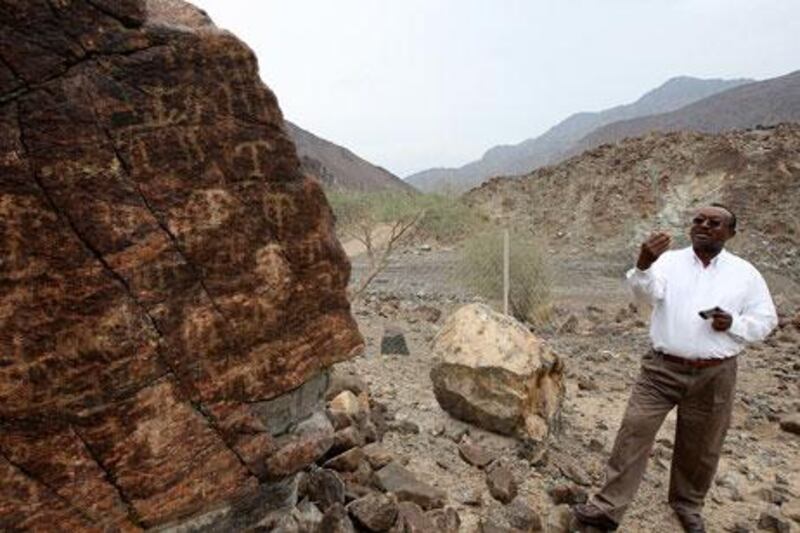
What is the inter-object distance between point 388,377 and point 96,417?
4285 mm

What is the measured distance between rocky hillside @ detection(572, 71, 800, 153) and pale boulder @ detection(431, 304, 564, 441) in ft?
191

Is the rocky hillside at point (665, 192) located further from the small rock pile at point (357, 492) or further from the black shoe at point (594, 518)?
the small rock pile at point (357, 492)

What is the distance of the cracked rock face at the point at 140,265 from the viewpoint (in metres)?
1.84

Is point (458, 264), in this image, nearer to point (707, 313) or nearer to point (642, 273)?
point (642, 273)

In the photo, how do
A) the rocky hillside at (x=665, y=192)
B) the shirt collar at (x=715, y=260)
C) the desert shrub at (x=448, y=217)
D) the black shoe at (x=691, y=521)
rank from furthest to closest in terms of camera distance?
1. the rocky hillside at (x=665, y=192)
2. the desert shrub at (x=448, y=217)
3. the black shoe at (x=691, y=521)
4. the shirt collar at (x=715, y=260)

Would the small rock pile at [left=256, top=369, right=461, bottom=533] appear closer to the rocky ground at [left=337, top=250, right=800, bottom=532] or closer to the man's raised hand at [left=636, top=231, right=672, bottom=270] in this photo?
the rocky ground at [left=337, top=250, right=800, bottom=532]

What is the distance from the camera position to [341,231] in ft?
48.1

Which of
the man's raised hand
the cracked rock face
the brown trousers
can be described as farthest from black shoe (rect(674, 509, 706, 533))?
the cracked rock face

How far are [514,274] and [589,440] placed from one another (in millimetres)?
7404

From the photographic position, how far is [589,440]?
16.4 feet

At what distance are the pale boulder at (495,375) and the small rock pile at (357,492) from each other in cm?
58

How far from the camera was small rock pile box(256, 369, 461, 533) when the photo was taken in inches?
103

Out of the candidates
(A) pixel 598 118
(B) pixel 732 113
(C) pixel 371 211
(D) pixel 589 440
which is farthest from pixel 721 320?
(A) pixel 598 118

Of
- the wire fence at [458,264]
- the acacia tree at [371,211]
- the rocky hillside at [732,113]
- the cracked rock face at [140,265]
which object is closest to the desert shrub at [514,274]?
the wire fence at [458,264]
